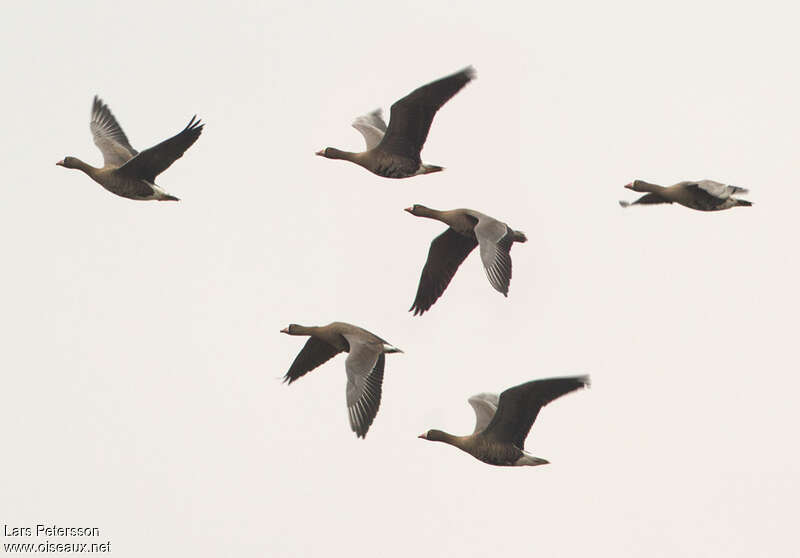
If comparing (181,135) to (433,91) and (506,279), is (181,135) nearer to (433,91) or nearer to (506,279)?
(433,91)

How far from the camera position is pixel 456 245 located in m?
30.9

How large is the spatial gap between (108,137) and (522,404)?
11.7 meters

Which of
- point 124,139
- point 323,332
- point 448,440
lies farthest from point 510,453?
point 124,139

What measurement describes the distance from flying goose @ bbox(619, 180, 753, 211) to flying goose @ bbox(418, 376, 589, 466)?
17.5 feet

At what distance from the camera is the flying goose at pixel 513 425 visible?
23.7 metres

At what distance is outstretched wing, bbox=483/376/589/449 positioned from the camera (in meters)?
23.5

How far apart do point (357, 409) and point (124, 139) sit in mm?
9484

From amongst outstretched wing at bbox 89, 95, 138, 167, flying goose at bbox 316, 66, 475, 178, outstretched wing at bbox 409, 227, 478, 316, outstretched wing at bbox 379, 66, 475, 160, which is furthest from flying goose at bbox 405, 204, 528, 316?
outstretched wing at bbox 89, 95, 138, 167

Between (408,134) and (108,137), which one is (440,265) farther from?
(108,137)

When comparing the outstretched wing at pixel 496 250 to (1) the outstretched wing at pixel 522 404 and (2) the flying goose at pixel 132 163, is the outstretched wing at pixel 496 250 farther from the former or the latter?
(2) the flying goose at pixel 132 163

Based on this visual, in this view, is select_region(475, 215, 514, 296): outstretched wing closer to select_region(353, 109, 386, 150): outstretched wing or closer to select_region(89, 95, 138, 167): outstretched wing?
select_region(353, 109, 386, 150): outstretched wing

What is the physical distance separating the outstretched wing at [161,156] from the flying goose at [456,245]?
16.6ft

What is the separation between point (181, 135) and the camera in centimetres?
2752

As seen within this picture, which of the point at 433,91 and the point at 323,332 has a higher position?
the point at 433,91
